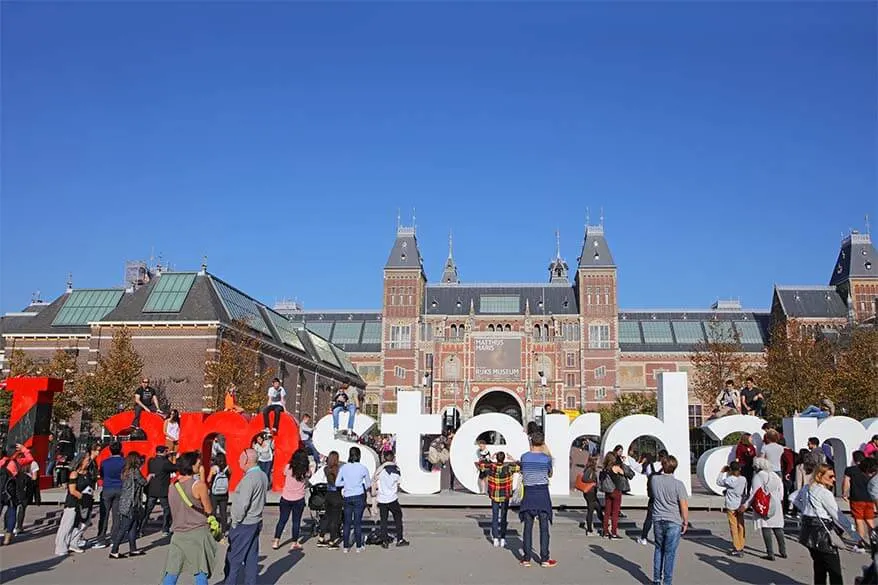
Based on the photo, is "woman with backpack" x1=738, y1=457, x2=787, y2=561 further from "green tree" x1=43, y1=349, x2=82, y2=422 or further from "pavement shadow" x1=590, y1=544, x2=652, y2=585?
"green tree" x1=43, y1=349, x2=82, y2=422

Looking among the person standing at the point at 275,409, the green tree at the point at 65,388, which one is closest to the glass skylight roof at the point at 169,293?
the green tree at the point at 65,388

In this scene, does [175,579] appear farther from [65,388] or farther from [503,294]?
[503,294]

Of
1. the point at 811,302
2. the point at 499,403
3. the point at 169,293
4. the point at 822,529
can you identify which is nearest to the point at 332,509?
the point at 822,529

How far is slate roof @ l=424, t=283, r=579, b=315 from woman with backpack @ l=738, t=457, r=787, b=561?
197 ft

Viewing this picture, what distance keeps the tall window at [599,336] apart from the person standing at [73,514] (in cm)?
6025

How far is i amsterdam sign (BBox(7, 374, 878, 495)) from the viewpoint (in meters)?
14.9

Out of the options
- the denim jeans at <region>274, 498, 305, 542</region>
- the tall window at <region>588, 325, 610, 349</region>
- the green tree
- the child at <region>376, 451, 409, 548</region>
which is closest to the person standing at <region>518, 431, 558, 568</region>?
the child at <region>376, 451, 409, 548</region>

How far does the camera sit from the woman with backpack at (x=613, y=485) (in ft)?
36.6

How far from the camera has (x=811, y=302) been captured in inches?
2618

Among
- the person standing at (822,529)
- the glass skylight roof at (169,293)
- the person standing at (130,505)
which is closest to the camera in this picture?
the person standing at (822,529)

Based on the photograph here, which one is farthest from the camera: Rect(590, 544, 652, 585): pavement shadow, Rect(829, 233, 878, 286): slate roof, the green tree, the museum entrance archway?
the museum entrance archway

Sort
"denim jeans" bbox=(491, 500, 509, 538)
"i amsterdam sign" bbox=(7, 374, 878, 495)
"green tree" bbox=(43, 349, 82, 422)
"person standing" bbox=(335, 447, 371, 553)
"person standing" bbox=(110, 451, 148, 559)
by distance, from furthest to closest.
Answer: "green tree" bbox=(43, 349, 82, 422), "i amsterdam sign" bbox=(7, 374, 878, 495), "denim jeans" bbox=(491, 500, 509, 538), "person standing" bbox=(335, 447, 371, 553), "person standing" bbox=(110, 451, 148, 559)

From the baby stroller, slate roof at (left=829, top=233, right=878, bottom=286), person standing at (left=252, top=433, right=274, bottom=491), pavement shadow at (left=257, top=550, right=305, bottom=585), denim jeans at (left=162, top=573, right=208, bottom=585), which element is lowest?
pavement shadow at (left=257, top=550, right=305, bottom=585)

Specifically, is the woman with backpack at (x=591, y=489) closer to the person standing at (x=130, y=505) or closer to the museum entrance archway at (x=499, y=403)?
the person standing at (x=130, y=505)
